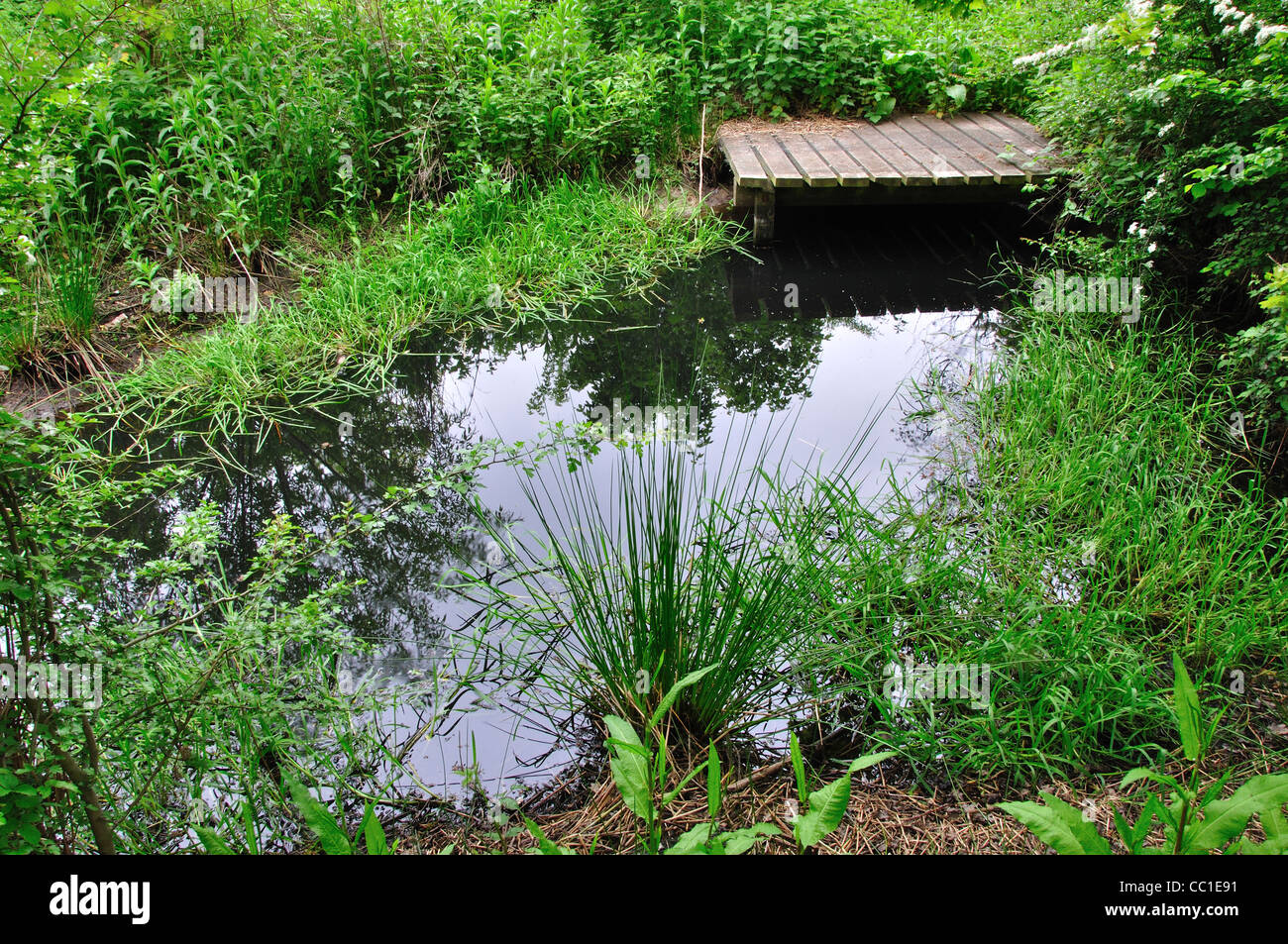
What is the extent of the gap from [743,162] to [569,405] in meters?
2.32

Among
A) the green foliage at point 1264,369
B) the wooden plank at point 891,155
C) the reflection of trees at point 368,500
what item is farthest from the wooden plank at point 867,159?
the reflection of trees at point 368,500

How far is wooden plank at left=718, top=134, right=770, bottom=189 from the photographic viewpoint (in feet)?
15.1

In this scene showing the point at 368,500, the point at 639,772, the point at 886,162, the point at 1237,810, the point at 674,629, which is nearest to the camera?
the point at 1237,810

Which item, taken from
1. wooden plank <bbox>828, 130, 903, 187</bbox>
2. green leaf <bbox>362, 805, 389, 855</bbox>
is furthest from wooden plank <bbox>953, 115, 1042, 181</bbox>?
green leaf <bbox>362, 805, 389, 855</bbox>

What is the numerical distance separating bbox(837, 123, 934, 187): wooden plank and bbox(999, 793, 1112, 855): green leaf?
401cm

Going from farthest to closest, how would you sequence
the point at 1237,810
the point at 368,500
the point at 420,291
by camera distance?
1. the point at 420,291
2. the point at 368,500
3. the point at 1237,810

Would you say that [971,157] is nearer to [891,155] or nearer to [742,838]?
[891,155]

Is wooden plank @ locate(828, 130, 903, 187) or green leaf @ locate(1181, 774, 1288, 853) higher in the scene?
wooden plank @ locate(828, 130, 903, 187)

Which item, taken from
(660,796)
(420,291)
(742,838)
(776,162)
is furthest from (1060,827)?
(776,162)

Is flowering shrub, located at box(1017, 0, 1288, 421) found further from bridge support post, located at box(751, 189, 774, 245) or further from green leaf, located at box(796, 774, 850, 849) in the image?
green leaf, located at box(796, 774, 850, 849)

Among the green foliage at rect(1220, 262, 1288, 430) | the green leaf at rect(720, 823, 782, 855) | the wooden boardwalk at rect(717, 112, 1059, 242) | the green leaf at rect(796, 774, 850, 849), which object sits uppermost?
the wooden boardwalk at rect(717, 112, 1059, 242)

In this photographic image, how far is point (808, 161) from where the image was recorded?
15.8 ft

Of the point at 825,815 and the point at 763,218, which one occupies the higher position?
the point at 763,218

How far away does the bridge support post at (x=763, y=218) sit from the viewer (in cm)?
477
